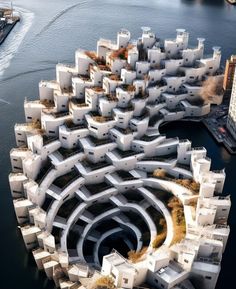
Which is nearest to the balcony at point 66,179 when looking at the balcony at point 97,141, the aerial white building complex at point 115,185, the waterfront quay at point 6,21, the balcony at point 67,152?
the aerial white building complex at point 115,185

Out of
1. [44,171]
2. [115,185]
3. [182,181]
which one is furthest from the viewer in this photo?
[44,171]

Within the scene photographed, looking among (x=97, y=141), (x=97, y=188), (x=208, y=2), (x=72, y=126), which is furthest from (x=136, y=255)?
(x=208, y=2)

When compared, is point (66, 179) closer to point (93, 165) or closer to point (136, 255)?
point (93, 165)

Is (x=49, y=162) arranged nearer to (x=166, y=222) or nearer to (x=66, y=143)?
(x=66, y=143)

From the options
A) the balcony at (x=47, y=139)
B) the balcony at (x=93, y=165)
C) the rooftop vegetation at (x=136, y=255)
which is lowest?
the rooftop vegetation at (x=136, y=255)

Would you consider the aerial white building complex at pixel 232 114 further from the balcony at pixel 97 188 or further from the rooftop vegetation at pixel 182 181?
the balcony at pixel 97 188

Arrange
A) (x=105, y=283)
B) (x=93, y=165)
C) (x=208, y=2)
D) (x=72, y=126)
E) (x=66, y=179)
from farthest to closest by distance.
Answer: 1. (x=208, y=2)
2. (x=72, y=126)
3. (x=93, y=165)
4. (x=66, y=179)
5. (x=105, y=283)

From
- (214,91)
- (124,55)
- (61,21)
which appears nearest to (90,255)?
(124,55)
